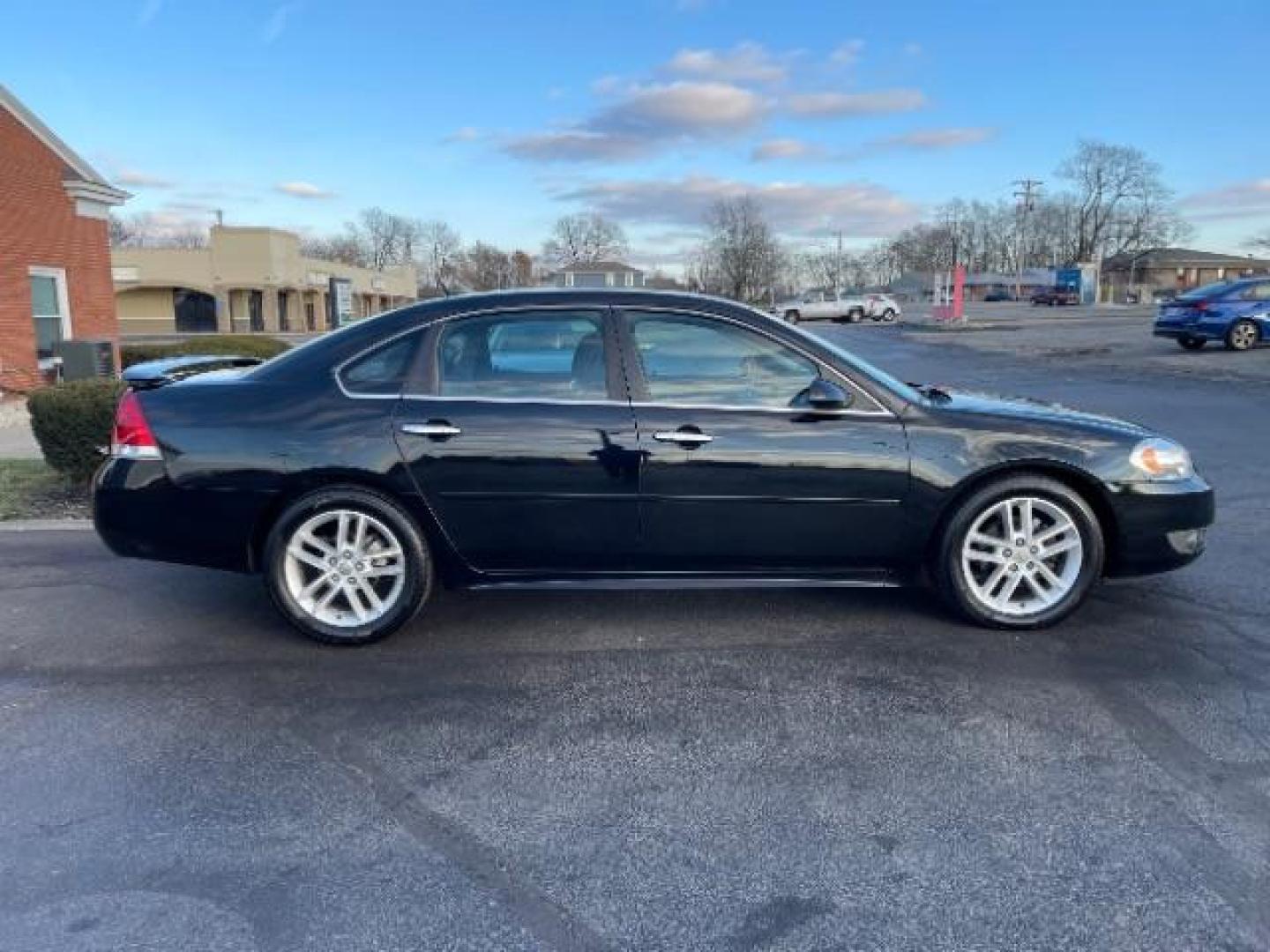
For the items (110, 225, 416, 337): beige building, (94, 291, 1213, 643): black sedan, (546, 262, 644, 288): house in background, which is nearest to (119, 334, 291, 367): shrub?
(546, 262, 644, 288): house in background

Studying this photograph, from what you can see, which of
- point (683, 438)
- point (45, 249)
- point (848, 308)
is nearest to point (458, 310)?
point (683, 438)

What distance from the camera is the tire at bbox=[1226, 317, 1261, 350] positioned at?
19750mm

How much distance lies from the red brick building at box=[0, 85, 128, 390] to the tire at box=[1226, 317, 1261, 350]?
78.5ft

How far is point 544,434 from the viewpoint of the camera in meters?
3.92

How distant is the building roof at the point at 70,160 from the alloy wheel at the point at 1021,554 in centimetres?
1676

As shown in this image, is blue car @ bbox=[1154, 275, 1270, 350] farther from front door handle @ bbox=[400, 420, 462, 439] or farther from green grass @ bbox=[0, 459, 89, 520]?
green grass @ bbox=[0, 459, 89, 520]

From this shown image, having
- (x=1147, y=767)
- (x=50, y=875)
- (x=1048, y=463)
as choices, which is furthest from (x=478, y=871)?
(x=1048, y=463)

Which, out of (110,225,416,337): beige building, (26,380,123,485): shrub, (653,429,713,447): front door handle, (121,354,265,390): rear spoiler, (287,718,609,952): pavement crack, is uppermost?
(110,225,416,337): beige building

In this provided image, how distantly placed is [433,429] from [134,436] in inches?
56.4

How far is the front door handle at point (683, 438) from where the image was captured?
3910mm

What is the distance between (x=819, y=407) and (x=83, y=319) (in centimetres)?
1707

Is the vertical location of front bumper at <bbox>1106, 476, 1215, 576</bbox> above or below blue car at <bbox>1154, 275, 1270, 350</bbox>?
below

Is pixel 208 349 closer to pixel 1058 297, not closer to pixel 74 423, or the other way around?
pixel 74 423

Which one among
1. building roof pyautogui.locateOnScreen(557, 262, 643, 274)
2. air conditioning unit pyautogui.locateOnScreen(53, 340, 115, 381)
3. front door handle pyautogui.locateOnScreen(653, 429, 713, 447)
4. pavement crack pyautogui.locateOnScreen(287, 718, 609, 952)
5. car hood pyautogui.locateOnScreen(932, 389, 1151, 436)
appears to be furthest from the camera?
building roof pyautogui.locateOnScreen(557, 262, 643, 274)
